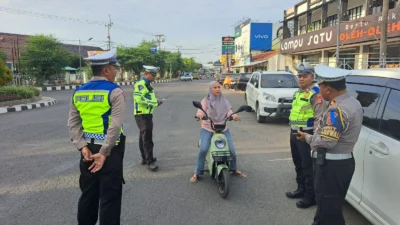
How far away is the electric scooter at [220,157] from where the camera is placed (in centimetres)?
421

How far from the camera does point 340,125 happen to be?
2.48 m

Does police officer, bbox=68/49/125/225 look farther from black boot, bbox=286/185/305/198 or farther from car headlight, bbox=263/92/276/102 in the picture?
car headlight, bbox=263/92/276/102

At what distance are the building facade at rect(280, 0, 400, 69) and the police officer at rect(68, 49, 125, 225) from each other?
39.3 ft

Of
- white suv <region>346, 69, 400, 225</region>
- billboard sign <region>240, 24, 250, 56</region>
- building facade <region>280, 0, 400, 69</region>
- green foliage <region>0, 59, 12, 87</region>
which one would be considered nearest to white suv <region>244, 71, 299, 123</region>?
building facade <region>280, 0, 400, 69</region>

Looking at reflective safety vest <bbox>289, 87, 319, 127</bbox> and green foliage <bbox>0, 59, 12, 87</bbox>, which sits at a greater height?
green foliage <bbox>0, 59, 12, 87</bbox>

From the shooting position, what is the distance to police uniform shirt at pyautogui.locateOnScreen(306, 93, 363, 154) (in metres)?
2.48

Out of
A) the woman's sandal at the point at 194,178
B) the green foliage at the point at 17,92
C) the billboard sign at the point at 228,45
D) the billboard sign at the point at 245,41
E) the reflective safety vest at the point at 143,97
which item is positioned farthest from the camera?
the billboard sign at the point at 228,45

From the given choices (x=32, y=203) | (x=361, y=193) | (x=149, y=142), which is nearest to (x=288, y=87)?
(x=149, y=142)

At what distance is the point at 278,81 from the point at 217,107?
668cm

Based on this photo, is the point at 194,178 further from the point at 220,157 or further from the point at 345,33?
the point at 345,33

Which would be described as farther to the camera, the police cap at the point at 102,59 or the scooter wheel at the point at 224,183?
the scooter wheel at the point at 224,183

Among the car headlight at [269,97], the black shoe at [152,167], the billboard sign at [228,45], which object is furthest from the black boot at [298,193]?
the billboard sign at [228,45]

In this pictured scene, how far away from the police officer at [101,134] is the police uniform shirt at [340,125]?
1.74m

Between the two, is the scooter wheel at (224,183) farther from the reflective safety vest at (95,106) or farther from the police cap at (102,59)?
the police cap at (102,59)
